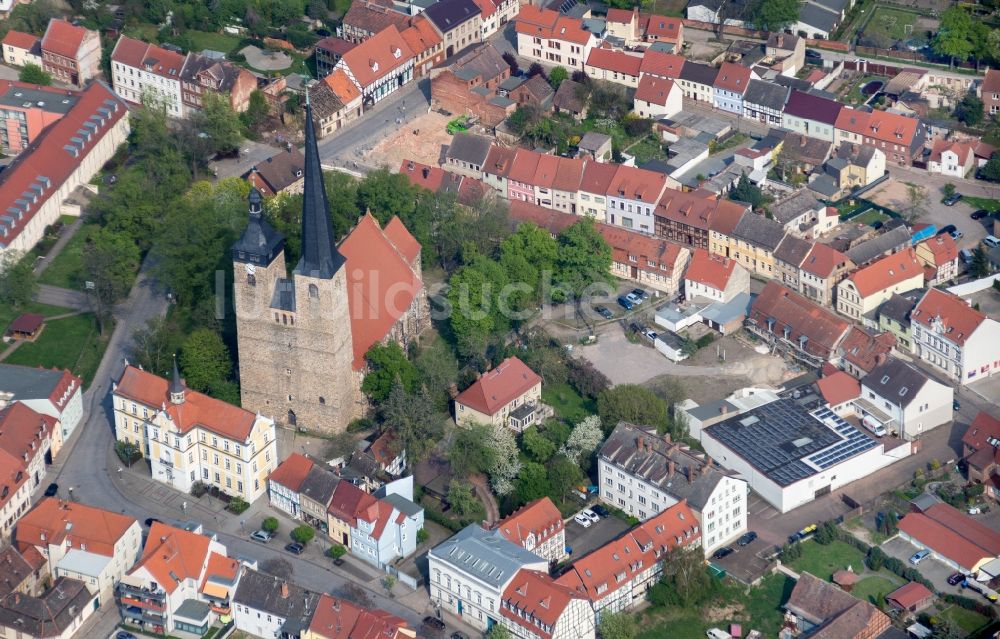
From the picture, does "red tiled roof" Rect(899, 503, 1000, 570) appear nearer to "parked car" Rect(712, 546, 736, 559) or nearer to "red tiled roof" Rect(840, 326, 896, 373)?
"parked car" Rect(712, 546, 736, 559)

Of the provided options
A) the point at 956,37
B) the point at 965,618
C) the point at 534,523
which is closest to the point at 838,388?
the point at 965,618

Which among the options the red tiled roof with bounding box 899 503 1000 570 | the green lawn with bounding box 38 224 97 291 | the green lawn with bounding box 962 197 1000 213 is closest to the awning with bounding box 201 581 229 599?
the green lawn with bounding box 38 224 97 291

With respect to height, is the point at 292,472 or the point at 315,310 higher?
the point at 315,310

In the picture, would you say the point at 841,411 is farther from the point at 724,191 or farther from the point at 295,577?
the point at 295,577

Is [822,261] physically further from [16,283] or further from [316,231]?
[16,283]

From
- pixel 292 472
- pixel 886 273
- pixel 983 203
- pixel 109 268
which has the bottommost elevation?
pixel 109 268

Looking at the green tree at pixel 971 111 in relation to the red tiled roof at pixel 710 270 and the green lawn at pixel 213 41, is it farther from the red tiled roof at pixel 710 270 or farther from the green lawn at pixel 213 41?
the green lawn at pixel 213 41

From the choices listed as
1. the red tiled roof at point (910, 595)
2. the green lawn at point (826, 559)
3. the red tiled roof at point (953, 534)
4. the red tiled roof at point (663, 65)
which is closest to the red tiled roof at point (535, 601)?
the green lawn at point (826, 559)
